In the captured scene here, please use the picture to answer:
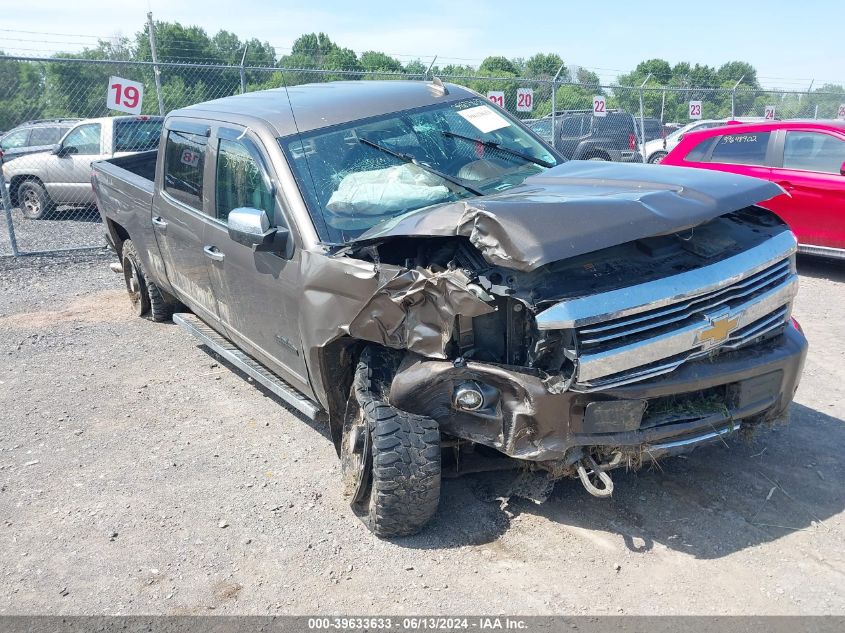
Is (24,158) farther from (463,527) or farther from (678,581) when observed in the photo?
(678,581)

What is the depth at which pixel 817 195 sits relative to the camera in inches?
311

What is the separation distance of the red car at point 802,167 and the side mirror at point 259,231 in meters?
5.87

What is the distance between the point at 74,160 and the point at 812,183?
37.0 ft

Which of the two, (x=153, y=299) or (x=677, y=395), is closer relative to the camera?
(x=677, y=395)

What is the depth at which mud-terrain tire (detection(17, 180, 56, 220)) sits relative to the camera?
517 inches

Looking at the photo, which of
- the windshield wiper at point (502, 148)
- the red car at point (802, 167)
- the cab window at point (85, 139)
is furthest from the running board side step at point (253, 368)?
the cab window at point (85, 139)

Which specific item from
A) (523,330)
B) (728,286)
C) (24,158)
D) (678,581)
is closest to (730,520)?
(678,581)

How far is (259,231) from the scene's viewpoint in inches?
147

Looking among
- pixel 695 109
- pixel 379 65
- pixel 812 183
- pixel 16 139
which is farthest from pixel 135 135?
pixel 379 65

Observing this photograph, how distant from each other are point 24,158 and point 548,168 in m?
11.8

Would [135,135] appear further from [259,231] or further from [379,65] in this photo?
[379,65]

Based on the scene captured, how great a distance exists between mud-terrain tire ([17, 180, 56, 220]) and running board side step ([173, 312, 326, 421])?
9.03 meters

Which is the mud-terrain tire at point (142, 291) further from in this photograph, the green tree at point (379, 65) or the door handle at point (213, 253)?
the green tree at point (379, 65)

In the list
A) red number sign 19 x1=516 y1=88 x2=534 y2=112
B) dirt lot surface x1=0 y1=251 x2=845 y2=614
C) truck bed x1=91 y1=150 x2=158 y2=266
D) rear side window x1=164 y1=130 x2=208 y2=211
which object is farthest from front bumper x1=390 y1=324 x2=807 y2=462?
red number sign 19 x1=516 y1=88 x2=534 y2=112
